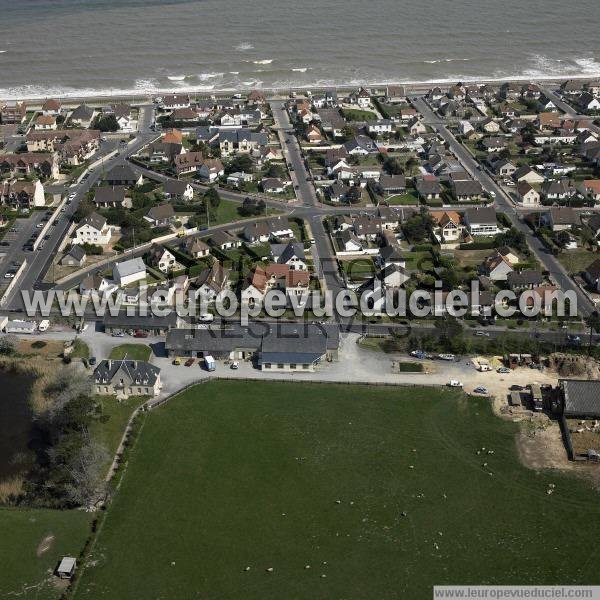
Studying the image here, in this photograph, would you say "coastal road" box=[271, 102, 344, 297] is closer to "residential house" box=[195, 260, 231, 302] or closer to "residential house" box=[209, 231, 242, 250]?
"residential house" box=[209, 231, 242, 250]

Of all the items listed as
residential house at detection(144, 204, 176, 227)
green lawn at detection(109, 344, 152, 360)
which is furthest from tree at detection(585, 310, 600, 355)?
Answer: residential house at detection(144, 204, 176, 227)

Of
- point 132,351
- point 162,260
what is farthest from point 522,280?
point 132,351

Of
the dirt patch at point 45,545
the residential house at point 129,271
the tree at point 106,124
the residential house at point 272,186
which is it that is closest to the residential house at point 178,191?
→ the residential house at point 272,186

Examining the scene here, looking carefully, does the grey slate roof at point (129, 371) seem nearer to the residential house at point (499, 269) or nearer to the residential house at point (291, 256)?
the residential house at point (291, 256)

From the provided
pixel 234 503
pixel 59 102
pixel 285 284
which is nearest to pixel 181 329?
pixel 285 284

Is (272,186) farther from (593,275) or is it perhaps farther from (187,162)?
(593,275)

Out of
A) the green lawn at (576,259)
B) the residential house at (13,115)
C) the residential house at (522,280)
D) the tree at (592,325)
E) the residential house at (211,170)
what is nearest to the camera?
the tree at (592,325)
